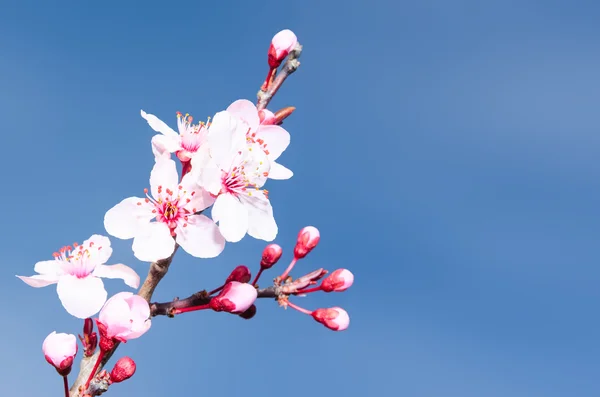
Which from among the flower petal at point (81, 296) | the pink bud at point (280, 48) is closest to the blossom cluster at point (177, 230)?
the flower petal at point (81, 296)

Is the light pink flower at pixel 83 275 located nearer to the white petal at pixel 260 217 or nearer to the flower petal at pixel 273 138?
the white petal at pixel 260 217

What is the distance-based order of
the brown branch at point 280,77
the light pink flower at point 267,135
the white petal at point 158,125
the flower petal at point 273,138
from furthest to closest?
the brown branch at point 280,77
the flower petal at point 273,138
the light pink flower at point 267,135
the white petal at point 158,125

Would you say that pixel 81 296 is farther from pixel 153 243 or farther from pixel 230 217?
pixel 230 217

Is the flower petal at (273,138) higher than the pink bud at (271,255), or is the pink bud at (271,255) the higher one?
the flower petal at (273,138)

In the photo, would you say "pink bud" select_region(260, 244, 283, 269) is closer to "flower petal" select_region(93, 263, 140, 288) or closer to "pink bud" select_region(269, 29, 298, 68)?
"flower petal" select_region(93, 263, 140, 288)

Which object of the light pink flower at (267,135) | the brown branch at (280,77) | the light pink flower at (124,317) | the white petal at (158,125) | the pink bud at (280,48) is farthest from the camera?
the pink bud at (280,48)

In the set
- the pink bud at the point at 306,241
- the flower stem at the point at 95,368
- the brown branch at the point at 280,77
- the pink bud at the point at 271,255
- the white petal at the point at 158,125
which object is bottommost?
the flower stem at the point at 95,368
